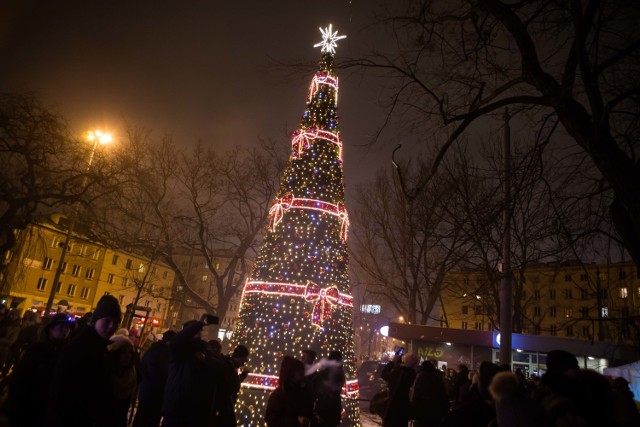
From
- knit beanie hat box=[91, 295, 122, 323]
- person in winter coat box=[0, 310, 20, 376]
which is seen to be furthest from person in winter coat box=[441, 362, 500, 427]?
person in winter coat box=[0, 310, 20, 376]

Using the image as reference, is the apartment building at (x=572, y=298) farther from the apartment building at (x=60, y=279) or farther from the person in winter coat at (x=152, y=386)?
the apartment building at (x=60, y=279)

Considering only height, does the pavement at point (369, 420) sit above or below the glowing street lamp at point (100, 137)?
below

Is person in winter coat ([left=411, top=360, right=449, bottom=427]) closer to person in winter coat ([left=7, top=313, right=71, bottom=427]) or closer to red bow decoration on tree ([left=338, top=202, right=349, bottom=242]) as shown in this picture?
red bow decoration on tree ([left=338, top=202, right=349, bottom=242])

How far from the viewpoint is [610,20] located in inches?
161

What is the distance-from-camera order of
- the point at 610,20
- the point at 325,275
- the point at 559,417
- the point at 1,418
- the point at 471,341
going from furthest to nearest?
the point at 471,341 < the point at 325,275 < the point at 1,418 < the point at 610,20 < the point at 559,417

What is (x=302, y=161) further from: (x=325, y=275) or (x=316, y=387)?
(x=316, y=387)

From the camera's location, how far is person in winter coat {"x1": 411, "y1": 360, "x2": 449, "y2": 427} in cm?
622

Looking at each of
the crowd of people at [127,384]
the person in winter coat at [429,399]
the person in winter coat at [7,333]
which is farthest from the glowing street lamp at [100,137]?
the person in winter coat at [429,399]

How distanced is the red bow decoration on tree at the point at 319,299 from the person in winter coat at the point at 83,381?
6.21 meters

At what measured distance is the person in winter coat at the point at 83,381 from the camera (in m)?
2.98

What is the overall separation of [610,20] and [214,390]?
5.96 metres

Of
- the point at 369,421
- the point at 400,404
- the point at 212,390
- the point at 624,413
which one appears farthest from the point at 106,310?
the point at 369,421

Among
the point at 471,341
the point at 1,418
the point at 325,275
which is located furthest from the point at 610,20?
the point at 471,341

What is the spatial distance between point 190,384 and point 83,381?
1.42 m
